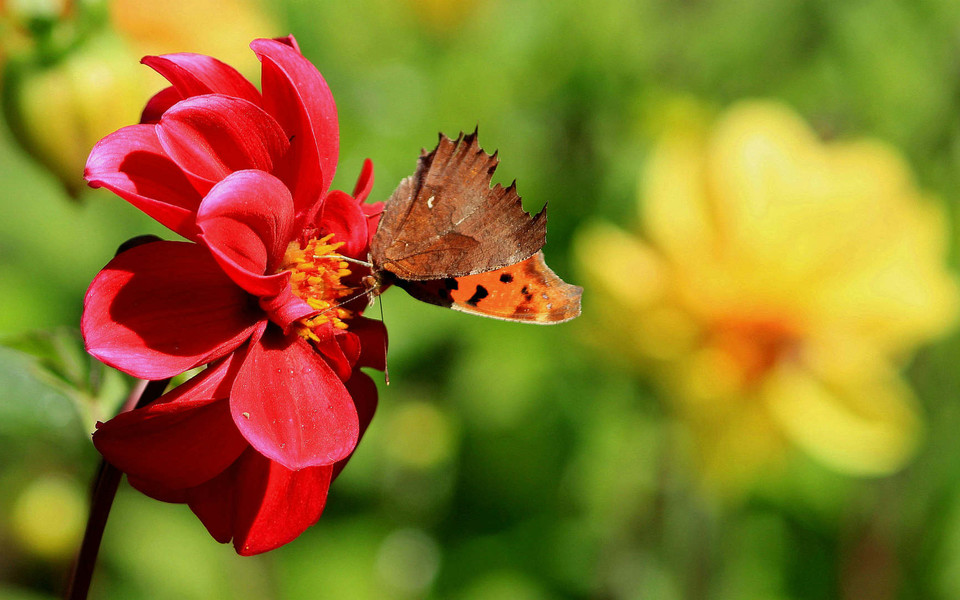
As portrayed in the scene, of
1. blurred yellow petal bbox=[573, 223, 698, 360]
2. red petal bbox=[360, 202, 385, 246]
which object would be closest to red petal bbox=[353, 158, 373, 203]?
red petal bbox=[360, 202, 385, 246]

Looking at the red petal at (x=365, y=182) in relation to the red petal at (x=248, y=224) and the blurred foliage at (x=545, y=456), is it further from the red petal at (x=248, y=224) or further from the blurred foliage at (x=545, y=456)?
the blurred foliage at (x=545, y=456)

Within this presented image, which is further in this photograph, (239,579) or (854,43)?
(854,43)

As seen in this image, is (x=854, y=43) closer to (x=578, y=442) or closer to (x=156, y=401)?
(x=578, y=442)

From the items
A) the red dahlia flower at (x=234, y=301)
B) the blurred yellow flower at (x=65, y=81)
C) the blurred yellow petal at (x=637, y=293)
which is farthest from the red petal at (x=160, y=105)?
the blurred yellow petal at (x=637, y=293)

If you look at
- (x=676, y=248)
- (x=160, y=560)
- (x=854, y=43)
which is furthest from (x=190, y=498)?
(x=854, y=43)

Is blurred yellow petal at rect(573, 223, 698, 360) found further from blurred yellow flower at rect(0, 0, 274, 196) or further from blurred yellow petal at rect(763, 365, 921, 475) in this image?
blurred yellow flower at rect(0, 0, 274, 196)

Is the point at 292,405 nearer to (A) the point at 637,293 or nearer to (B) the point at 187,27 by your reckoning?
(A) the point at 637,293
